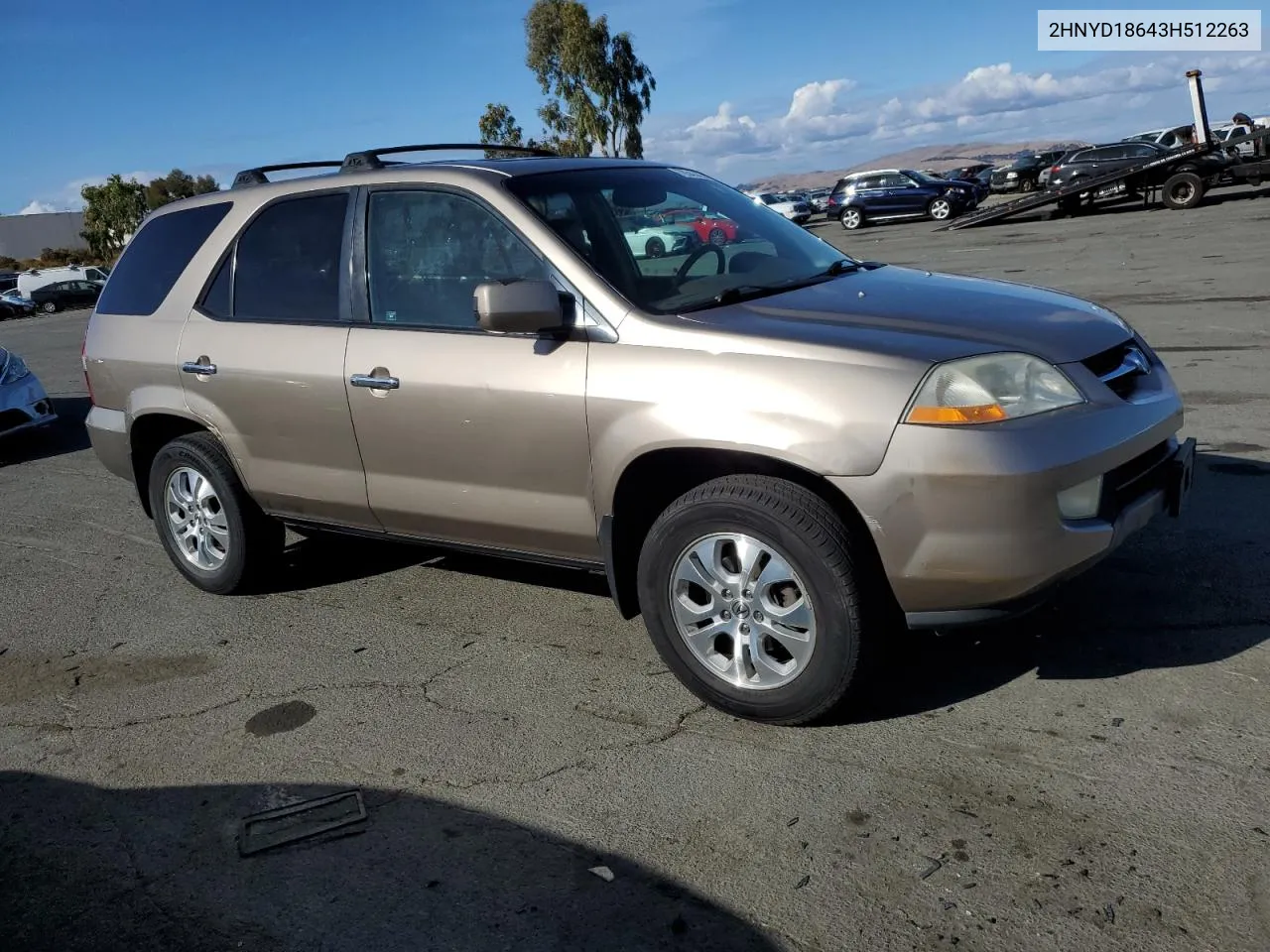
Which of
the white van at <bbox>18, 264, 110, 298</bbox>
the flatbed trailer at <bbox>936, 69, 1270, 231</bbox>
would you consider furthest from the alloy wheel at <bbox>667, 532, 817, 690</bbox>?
the white van at <bbox>18, 264, 110, 298</bbox>

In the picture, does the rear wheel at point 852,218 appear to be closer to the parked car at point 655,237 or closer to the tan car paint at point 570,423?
the tan car paint at point 570,423

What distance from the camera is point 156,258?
5344mm

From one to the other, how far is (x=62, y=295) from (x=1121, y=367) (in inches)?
1789

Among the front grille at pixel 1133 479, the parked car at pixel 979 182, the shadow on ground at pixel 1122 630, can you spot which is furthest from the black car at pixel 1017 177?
the front grille at pixel 1133 479

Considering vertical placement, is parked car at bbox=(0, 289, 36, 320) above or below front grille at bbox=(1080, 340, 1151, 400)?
above

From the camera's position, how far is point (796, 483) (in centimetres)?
342

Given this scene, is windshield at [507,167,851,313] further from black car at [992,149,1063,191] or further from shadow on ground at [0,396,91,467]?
black car at [992,149,1063,191]

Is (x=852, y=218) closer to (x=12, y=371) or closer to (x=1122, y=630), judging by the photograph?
(x=12, y=371)

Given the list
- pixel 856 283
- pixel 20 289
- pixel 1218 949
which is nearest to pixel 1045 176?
pixel 856 283

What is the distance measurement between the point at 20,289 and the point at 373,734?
45037 millimetres

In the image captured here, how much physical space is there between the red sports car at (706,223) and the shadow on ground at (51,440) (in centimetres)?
706

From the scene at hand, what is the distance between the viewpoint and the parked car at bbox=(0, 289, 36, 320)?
4056 cm

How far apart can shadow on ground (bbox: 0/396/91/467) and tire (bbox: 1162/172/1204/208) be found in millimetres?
23887

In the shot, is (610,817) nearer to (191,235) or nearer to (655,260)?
(655,260)
